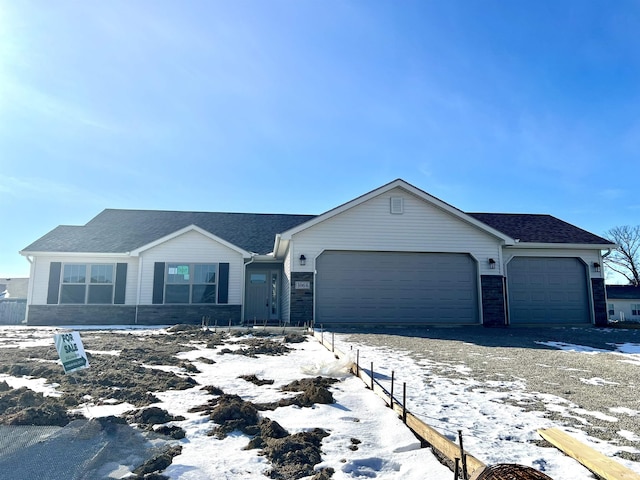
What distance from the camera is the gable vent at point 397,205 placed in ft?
46.2

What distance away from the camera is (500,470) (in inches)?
77.0

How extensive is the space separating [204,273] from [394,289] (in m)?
7.06

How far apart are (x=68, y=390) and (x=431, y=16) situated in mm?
9987

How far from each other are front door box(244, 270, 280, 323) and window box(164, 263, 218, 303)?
1.86m

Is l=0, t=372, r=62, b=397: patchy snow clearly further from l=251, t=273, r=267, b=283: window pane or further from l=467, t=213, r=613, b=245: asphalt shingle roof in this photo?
A: l=467, t=213, r=613, b=245: asphalt shingle roof

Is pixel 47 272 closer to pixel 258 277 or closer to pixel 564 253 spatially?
pixel 258 277

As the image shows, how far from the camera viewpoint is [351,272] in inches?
544

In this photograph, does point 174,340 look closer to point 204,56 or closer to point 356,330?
point 356,330

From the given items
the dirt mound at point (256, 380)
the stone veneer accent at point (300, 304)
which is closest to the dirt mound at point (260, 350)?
the dirt mound at point (256, 380)

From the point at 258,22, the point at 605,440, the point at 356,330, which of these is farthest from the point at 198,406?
the point at 356,330

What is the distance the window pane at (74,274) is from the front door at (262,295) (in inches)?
240

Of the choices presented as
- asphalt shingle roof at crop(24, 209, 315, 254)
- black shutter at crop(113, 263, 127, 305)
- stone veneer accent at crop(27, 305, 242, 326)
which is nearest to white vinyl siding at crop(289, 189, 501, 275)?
stone veneer accent at crop(27, 305, 242, 326)

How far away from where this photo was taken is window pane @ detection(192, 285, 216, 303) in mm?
15570

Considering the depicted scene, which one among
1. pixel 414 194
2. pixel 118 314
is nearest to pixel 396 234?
pixel 414 194
